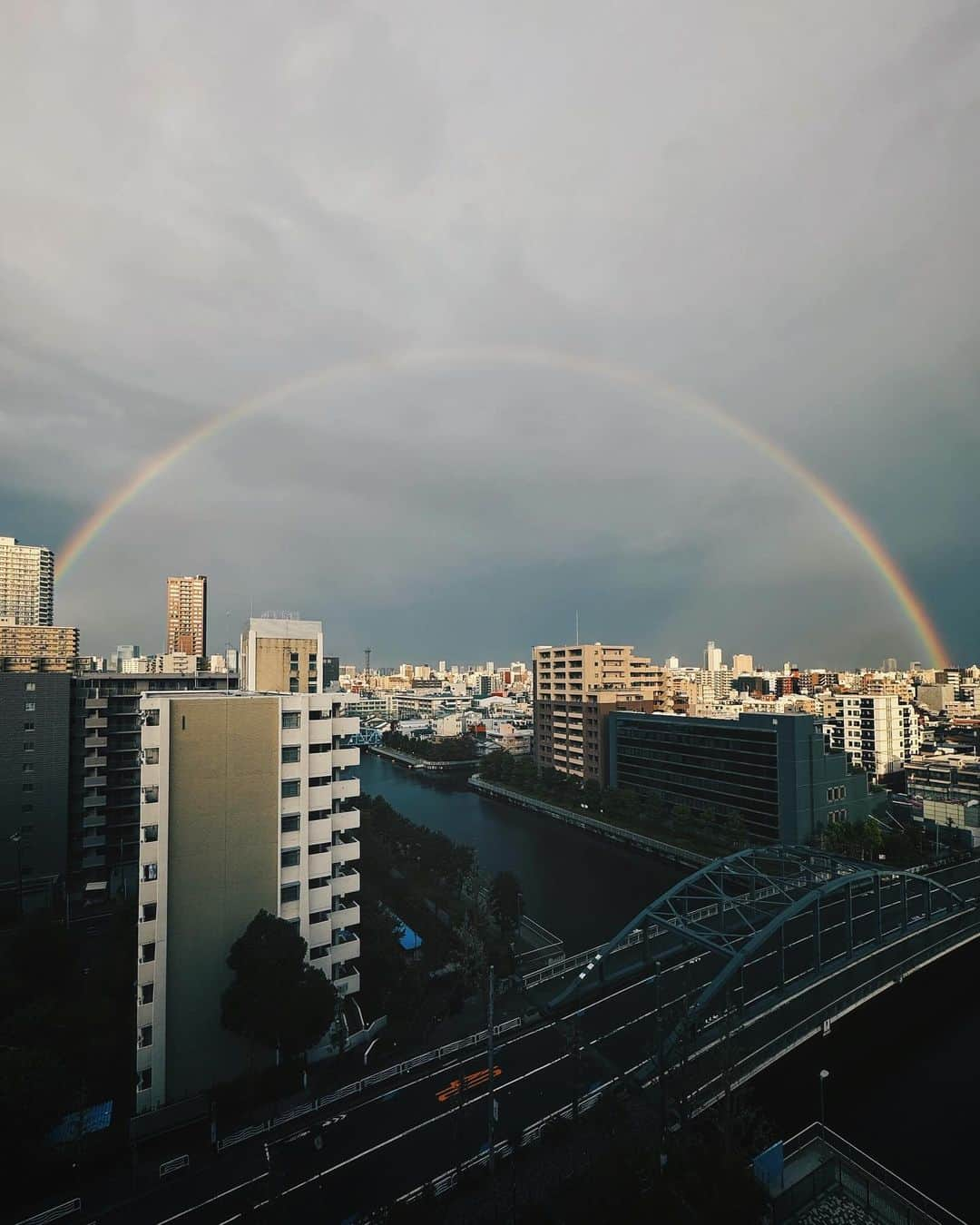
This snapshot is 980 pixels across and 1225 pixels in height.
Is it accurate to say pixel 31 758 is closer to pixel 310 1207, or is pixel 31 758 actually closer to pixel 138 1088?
pixel 138 1088

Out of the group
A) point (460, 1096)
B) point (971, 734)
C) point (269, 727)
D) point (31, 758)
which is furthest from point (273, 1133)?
point (971, 734)

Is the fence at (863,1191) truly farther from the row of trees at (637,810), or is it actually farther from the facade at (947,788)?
the facade at (947,788)

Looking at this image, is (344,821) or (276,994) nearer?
(276,994)

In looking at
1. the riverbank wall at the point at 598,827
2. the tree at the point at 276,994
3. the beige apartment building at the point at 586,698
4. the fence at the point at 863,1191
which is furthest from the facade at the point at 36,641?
the fence at the point at 863,1191

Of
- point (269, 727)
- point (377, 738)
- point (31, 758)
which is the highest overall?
point (269, 727)

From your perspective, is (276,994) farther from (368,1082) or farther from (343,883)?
(343,883)

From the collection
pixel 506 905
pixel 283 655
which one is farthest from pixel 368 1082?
pixel 283 655
